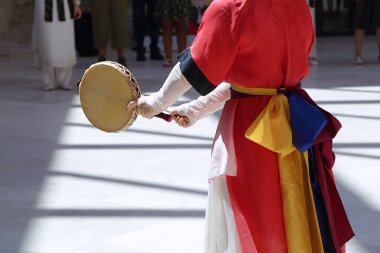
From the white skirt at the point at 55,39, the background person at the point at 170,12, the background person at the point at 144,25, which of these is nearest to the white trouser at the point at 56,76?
the white skirt at the point at 55,39

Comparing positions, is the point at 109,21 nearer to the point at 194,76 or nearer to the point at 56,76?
the point at 56,76

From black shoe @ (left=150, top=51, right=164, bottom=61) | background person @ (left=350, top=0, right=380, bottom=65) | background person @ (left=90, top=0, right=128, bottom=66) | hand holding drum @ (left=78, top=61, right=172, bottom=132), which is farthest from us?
black shoe @ (left=150, top=51, right=164, bottom=61)

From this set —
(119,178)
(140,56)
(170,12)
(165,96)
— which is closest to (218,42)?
(165,96)

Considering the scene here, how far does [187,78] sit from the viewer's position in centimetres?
A: 336

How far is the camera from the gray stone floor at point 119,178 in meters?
5.09

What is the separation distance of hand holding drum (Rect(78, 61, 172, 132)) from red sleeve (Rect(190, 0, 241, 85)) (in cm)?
35

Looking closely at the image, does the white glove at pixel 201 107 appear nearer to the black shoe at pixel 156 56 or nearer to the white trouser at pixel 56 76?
the white trouser at pixel 56 76

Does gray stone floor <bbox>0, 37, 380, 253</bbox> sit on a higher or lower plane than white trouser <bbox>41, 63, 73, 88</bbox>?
higher

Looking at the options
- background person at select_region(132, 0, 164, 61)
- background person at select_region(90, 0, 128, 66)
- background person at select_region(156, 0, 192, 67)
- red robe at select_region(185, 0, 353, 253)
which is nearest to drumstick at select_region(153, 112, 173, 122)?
red robe at select_region(185, 0, 353, 253)

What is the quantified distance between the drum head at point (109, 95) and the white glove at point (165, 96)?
48mm

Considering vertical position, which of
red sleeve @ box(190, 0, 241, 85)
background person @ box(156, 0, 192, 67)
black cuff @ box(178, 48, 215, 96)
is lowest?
background person @ box(156, 0, 192, 67)

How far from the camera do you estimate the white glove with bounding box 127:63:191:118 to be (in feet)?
11.1

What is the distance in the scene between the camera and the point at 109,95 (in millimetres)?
3625

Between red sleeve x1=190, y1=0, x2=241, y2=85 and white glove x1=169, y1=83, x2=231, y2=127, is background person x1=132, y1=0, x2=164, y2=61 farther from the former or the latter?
red sleeve x1=190, y1=0, x2=241, y2=85
